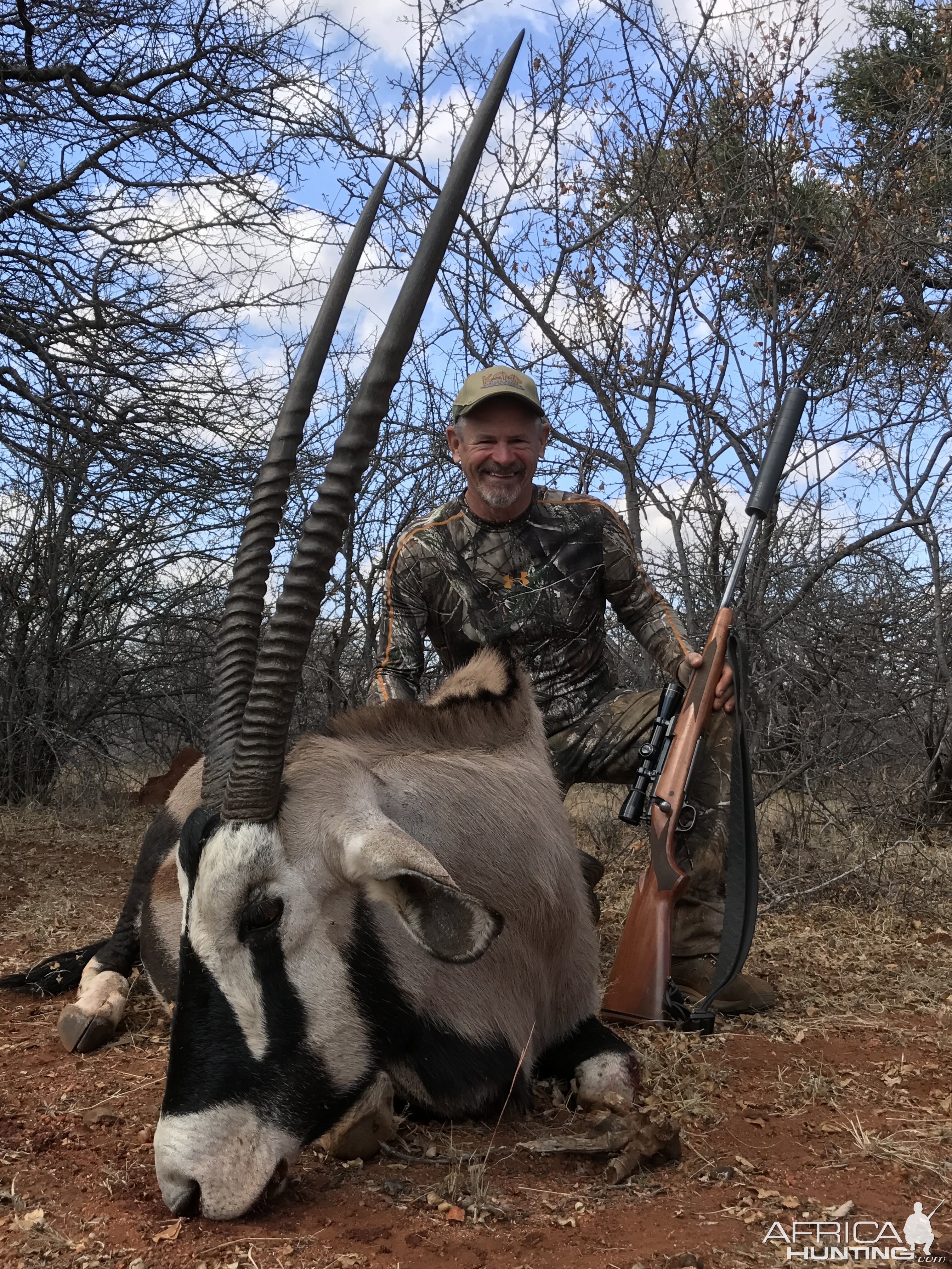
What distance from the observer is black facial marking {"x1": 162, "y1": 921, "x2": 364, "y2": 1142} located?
7.97 ft

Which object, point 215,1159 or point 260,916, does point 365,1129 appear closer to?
point 215,1159

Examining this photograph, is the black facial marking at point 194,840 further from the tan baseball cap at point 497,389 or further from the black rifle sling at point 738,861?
the tan baseball cap at point 497,389

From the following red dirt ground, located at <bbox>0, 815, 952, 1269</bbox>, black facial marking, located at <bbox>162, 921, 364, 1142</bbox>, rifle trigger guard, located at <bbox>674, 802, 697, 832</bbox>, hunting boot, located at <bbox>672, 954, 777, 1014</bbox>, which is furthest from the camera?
rifle trigger guard, located at <bbox>674, 802, 697, 832</bbox>

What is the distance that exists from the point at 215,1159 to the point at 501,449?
3.21 metres

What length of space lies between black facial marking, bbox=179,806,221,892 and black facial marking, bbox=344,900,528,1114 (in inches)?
16.2

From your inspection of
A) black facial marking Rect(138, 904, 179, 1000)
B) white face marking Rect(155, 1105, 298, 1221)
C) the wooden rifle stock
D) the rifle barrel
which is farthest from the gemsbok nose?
the rifle barrel

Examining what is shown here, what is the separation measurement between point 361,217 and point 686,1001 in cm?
306

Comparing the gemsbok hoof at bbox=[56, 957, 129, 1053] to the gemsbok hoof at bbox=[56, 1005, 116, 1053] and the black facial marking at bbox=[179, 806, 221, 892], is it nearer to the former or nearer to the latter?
the gemsbok hoof at bbox=[56, 1005, 116, 1053]

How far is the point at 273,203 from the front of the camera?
8.37m

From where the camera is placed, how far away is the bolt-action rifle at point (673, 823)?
3.83 meters

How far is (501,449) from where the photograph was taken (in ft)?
15.8

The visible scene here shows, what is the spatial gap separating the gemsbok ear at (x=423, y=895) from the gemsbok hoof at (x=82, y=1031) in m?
1.80

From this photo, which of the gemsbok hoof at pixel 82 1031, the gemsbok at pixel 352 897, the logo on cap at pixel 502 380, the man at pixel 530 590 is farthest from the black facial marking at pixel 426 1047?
the logo on cap at pixel 502 380

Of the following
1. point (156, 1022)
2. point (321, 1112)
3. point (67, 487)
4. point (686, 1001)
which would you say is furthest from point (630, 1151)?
point (67, 487)
